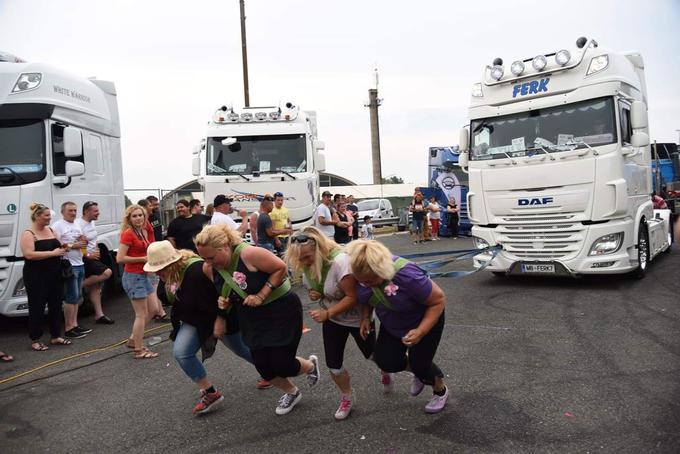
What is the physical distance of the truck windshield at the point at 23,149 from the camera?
23.4 ft

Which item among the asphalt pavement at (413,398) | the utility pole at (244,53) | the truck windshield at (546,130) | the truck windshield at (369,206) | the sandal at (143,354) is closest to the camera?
the asphalt pavement at (413,398)

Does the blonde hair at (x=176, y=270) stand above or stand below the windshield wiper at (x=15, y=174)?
below

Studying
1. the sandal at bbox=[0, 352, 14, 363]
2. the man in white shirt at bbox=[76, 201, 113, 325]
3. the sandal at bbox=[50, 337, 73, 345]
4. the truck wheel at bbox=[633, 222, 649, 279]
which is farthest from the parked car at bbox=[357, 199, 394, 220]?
the sandal at bbox=[0, 352, 14, 363]

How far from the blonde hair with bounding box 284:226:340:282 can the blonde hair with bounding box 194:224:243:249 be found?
1.33 feet

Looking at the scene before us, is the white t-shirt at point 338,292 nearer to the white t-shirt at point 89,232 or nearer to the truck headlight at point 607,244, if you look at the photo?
the white t-shirt at point 89,232

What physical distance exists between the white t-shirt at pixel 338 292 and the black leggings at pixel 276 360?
0.38 metres

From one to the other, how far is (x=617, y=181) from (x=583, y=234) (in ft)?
2.92

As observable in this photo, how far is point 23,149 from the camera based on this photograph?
7.25 meters

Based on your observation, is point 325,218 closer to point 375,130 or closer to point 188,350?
point 188,350

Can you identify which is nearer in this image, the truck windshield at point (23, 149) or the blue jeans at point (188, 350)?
the blue jeans at point (188, 350)

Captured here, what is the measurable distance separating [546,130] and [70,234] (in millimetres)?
7050

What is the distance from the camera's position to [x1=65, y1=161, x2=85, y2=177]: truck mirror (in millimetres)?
7414

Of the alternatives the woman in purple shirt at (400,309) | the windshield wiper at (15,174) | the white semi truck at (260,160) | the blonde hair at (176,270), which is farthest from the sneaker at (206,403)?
the white semi truck at (260,160)

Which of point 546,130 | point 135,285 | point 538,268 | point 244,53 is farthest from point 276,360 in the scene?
point 244,53
